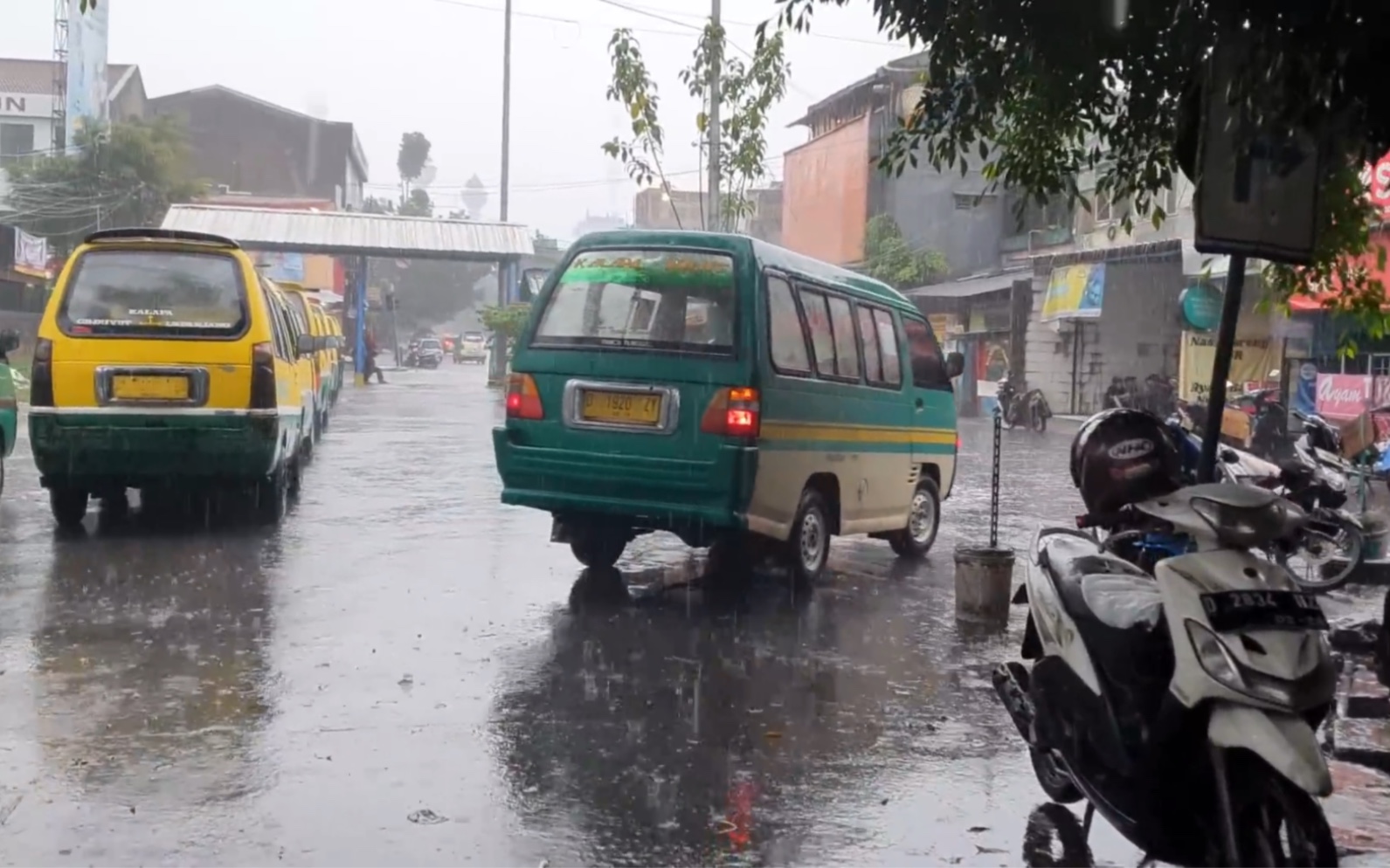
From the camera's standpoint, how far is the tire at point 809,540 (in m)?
8.98

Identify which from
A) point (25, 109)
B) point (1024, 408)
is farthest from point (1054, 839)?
point (25, 109)

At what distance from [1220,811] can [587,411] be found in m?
5.10

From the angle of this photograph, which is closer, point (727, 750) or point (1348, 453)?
point (727, 750)

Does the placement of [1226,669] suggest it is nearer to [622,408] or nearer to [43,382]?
[622,408]

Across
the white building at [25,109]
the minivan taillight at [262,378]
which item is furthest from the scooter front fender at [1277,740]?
the white building at [25,109]

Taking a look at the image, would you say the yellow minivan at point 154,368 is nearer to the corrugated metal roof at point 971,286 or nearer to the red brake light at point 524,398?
the red brake light at point 524,398

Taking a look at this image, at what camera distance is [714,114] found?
66.0 ft

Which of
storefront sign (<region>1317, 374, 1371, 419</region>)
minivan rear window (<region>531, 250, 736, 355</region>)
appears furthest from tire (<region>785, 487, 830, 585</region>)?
storefront sign (<region>1317, 374, 1371, 419</region>)

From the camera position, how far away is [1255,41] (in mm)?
4676

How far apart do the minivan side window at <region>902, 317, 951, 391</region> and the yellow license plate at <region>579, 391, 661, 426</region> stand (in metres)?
2.83

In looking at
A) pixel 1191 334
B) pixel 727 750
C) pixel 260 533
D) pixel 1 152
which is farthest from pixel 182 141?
pixel 727 750

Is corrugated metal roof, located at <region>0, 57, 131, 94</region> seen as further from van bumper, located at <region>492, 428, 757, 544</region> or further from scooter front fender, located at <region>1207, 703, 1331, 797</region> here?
scooter front fender, located at <region>1207, 703, 1331, 797</region>

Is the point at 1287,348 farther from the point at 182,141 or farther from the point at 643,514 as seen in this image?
the point at 182,141

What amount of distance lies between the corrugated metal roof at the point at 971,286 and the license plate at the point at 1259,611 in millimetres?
29235
